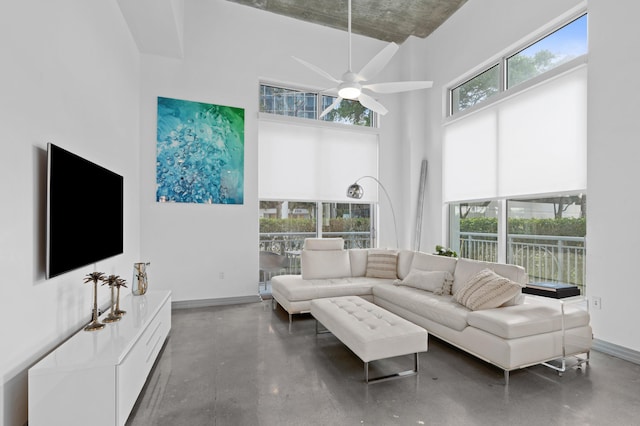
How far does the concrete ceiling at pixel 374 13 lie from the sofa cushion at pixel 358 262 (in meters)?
3.76

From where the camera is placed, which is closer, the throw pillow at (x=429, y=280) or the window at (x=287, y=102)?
the throw pillow at (x=429, y=280)

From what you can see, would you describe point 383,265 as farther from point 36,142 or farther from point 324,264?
point 36,142

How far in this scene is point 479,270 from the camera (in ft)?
10.8

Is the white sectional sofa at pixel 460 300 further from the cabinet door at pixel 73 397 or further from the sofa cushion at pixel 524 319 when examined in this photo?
the cabinet door at pixel 73 397

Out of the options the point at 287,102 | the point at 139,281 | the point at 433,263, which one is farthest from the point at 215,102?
the point at 433,263

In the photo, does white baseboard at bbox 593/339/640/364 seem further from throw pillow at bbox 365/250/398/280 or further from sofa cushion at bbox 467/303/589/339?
throw pillow at bbox 365/250/398/280

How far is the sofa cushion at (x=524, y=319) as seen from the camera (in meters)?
2.43

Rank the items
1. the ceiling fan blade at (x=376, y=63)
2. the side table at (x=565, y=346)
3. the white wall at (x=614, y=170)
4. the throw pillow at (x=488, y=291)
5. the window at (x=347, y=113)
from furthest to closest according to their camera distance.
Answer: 1. the window at (x=347, y=113)
2. the ceiling fan blade at (x=376, y=63)
3. the white wall at (x=614, y=170)
4. the throw pillow at (x=488, y=291)
5. the side table at (x=565, y=346)

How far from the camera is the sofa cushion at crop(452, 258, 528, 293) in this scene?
9.63 ft

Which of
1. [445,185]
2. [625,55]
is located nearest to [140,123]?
[445,185]

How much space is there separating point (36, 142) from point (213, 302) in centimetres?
332

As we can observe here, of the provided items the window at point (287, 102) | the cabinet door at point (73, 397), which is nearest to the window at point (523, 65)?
the window at point (287, 102)

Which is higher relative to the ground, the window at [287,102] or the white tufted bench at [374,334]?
the window at [287,102]

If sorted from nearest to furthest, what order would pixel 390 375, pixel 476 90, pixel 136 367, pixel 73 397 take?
pixel 73 397
pixel 136 367
pixel 390 375
pixel 476 90
